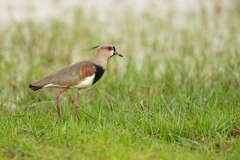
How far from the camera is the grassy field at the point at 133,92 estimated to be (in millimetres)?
4863

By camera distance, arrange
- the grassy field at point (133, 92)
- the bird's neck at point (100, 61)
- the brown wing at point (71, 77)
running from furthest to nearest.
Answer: the bird's neck at point (100, 61) → the brown wing at point (71, 77) → the grassy field at point (133, 92)

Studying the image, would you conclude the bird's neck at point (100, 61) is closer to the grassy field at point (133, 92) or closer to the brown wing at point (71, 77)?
the brown wing at point (71, 77)

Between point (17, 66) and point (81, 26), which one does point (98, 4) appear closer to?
point (81, 26)

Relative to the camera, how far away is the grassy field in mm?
4863

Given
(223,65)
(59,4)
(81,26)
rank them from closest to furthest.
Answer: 1. (223,65)
2. (81,26)
3. (59,4)

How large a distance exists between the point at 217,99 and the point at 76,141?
1983mm

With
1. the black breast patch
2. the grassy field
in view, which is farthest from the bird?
the grassy field

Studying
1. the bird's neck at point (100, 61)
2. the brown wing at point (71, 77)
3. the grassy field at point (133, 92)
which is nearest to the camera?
the grassy field at point (133, 92)

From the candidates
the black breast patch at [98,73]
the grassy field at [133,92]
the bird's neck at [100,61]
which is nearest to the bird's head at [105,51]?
the bird's neck at [100,61]

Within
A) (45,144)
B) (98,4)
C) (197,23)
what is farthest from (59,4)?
(45,144)

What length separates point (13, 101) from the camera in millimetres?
6492

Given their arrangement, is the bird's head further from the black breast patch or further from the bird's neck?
the black breast patch

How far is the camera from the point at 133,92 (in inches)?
276

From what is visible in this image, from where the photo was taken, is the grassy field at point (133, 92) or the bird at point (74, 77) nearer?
the grassy field at point (133, 92)
